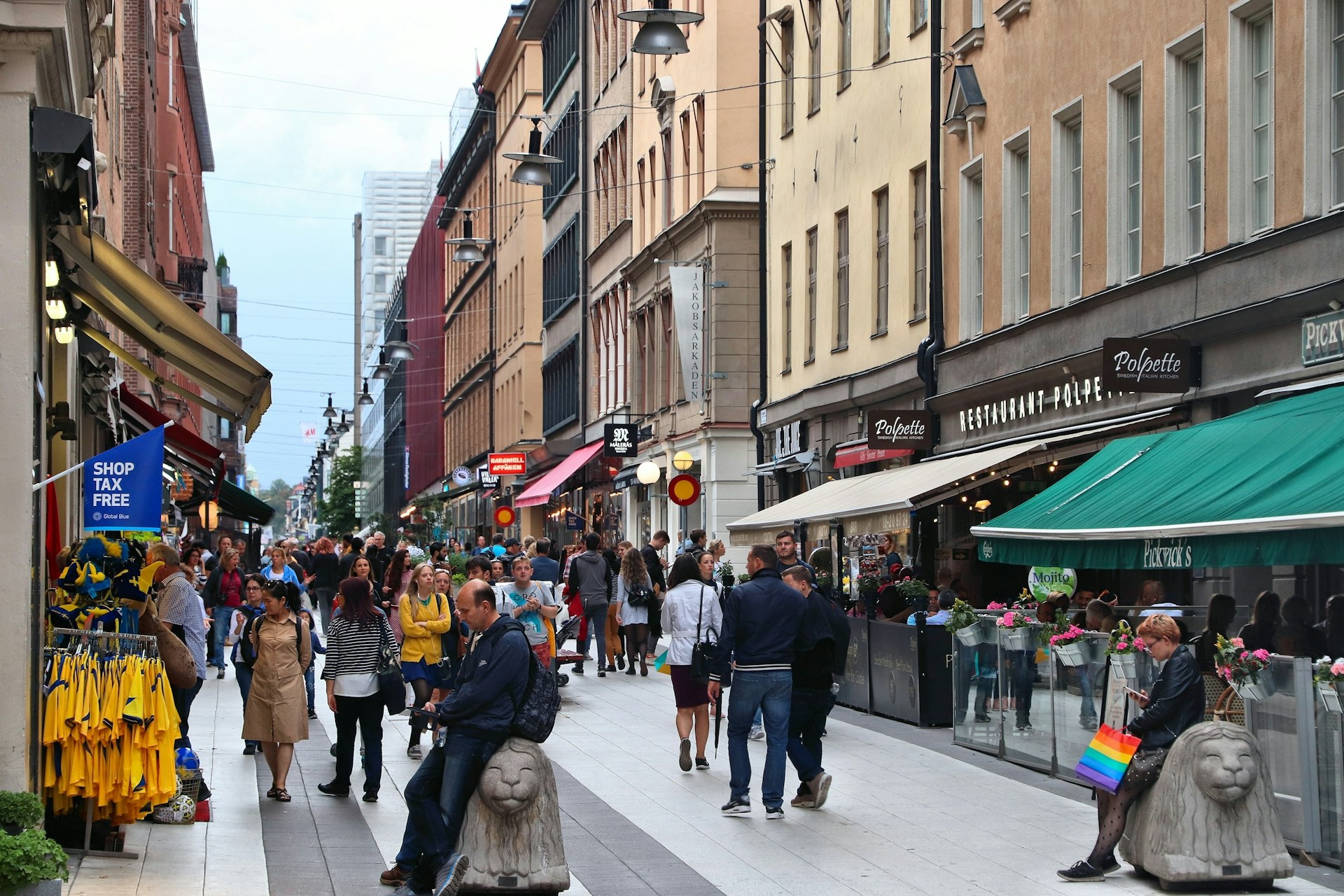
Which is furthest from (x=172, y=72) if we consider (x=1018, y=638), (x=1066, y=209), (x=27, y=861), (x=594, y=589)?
(x=27, y=861)

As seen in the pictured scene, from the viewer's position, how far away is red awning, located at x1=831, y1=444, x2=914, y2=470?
88.7 feet

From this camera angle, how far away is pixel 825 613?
13.7 metres

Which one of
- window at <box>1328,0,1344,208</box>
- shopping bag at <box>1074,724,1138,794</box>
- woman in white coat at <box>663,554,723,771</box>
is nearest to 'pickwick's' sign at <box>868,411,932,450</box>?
woman in white coat at <box>663,554,723,771</box>

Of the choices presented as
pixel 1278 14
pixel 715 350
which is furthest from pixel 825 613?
pixel 715 350

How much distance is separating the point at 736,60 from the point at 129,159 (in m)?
13.8

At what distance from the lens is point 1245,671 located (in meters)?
11.5

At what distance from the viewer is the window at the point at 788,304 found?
34.4m

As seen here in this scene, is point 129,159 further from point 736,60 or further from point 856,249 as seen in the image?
point 856,249

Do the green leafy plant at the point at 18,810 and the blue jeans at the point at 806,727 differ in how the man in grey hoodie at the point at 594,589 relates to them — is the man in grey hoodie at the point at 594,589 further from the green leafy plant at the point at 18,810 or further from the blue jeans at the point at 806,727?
the green leafy plant at the point at 18,810

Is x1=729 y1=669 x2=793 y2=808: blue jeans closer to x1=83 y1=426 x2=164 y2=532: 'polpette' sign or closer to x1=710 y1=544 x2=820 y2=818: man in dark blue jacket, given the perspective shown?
x1=710 y1=544 x2=820 y2=818: man in dark blue jacket

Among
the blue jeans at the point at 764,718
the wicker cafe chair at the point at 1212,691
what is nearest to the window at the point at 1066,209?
the blue jeans at the point at 764,718

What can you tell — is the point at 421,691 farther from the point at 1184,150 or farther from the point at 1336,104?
the point at 1184,150

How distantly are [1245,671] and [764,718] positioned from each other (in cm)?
325

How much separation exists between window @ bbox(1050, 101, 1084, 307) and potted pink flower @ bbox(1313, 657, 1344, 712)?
435 inches
